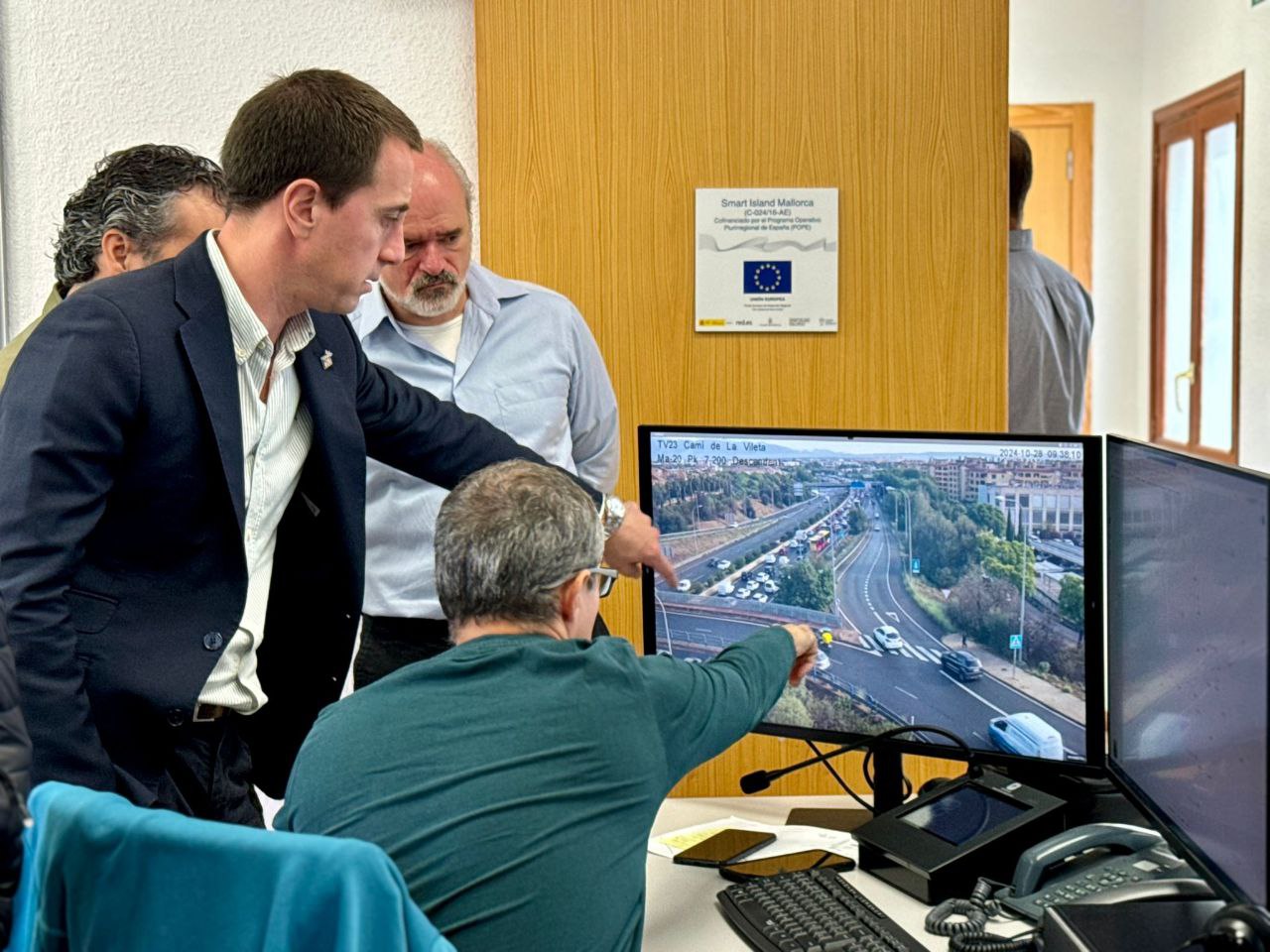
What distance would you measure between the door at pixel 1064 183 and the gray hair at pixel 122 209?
5.33m

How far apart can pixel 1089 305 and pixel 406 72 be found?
199 cm

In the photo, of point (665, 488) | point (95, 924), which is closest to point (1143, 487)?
point (665, 488)

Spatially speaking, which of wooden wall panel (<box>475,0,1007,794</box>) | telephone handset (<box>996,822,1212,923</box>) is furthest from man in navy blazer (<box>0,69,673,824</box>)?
wooden wall panel (<box>475,0,1007,794</box>)

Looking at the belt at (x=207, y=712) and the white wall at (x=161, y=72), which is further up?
the white wall at (x=161, y=72)

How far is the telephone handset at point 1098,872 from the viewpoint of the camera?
1.46m

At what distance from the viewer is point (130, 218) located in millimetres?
2086

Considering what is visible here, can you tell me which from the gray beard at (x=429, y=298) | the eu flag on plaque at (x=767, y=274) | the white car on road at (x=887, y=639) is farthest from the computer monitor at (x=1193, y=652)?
the eu flag on plaque at (x=767, y=274)

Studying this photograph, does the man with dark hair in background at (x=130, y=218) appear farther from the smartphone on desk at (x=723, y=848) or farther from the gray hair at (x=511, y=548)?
the smartphone on desk at (x=723, y=848)

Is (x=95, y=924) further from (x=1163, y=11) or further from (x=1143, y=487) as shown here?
(x=1163, y=11)

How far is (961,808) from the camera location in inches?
67.6

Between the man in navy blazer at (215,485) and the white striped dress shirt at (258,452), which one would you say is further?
the white striped dress shirt at (258,452)

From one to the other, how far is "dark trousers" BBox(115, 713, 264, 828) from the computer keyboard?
0.68 metres

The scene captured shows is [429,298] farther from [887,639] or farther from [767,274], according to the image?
[887,639]
